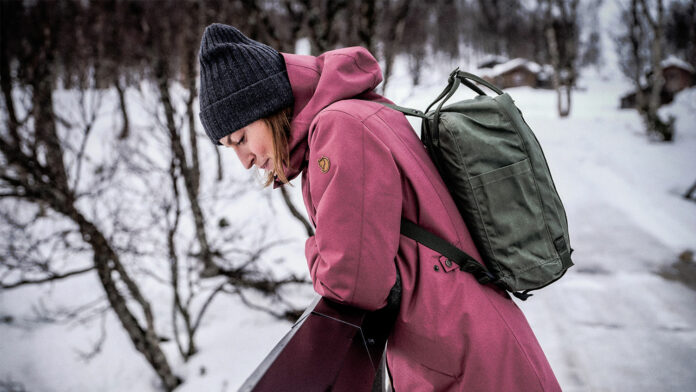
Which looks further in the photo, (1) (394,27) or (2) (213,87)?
(1) (394,27)

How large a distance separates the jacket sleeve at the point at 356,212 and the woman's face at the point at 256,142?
0.31 metres

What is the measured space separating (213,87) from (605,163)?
10965 millimetres

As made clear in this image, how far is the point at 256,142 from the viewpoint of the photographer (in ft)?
4.01

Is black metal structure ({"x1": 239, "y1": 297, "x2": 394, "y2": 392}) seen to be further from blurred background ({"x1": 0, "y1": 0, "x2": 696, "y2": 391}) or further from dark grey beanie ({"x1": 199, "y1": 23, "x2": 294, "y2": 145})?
blurred background ({"x1": 0, "y1": 0, "x2": 696, "y2": 391})

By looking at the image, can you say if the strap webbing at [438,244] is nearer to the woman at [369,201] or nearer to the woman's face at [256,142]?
the woman at [369,201]

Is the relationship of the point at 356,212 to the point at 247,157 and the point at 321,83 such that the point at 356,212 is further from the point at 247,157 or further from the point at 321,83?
the point at 247,157

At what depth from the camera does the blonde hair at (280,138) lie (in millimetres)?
1181

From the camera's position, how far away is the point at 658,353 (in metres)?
3.79

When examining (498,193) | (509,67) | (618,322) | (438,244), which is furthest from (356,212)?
(509,67)

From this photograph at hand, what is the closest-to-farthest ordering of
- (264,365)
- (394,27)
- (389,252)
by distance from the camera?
1. (264,365)
2. (389,252)
3. (394,27)

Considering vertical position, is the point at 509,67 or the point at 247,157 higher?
the point at 509,67

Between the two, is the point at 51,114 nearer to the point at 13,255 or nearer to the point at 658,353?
the point at 13,255

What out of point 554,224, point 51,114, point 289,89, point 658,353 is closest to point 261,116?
point 289,89

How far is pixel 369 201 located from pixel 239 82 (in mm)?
600
